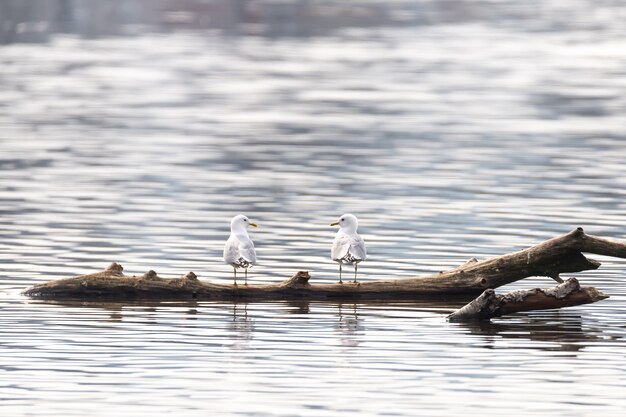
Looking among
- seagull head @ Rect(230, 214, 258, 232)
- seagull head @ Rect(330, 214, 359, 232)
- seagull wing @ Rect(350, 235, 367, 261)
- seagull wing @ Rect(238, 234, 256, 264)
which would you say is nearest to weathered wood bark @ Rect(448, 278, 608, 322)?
seagull wing @ Rect(350, 235, 367, 261)

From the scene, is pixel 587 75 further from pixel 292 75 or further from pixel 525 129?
pixel 525 129

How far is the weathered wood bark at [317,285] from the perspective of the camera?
23.4 metres

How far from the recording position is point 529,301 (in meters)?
23.0

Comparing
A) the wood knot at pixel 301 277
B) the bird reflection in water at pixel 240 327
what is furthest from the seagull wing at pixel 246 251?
the wood knot at pixel 301 277

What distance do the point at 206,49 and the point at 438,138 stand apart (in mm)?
49247

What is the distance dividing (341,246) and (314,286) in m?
0.98

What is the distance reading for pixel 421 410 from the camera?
18.0 meters

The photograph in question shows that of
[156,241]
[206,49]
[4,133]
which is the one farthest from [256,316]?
[206,49]

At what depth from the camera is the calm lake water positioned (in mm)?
19281

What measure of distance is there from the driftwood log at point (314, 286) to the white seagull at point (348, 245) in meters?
0.60

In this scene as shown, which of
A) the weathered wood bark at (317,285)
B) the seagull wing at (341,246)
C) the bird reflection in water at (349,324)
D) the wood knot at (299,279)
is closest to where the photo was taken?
the bird reflection in water at (349,324)

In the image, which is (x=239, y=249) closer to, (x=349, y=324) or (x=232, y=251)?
(x=232, y=251)

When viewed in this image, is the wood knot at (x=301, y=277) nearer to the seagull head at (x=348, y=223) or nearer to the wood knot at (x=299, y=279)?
the wood knot at (x=299, y=279)

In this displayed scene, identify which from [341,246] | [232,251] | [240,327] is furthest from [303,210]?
[240,327]
